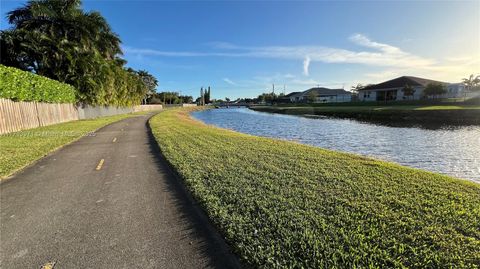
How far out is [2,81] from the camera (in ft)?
45.3

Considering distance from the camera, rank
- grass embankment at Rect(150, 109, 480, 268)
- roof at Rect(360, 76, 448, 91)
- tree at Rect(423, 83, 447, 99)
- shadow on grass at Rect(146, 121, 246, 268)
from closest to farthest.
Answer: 1. grass embankment at Rect(150, 109, 480, 268)
2. shadow on grass at Rect(146, 121, 246, 268)
3. tree at Rect(423, 83, 447, 99)
4. roof at Rect(360, 76, 448, 91)

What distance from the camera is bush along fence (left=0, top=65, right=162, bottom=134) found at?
1409 cm

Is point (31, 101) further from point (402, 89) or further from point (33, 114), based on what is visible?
point (402, 89)

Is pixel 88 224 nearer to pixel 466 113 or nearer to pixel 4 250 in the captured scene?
pixel 4 250

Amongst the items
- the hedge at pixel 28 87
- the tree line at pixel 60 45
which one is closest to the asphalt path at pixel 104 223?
the hedge at pixel 28 87

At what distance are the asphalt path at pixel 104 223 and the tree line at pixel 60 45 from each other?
24.1m

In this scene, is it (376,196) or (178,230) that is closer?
(178,230)

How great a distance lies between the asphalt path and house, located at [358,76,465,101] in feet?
177

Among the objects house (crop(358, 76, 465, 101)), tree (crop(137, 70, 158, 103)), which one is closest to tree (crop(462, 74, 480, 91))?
house (crop(358, 76, 465, 101))

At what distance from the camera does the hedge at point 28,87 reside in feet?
46.3

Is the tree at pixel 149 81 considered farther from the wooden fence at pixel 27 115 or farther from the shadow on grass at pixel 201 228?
the shadow on grass at pixel 201 228

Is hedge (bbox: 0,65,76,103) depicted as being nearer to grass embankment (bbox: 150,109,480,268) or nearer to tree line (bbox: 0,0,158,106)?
tree line (bbox: 0,0,158,106)

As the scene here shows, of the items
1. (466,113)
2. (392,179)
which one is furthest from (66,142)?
(466,113)

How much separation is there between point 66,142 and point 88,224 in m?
9.56
